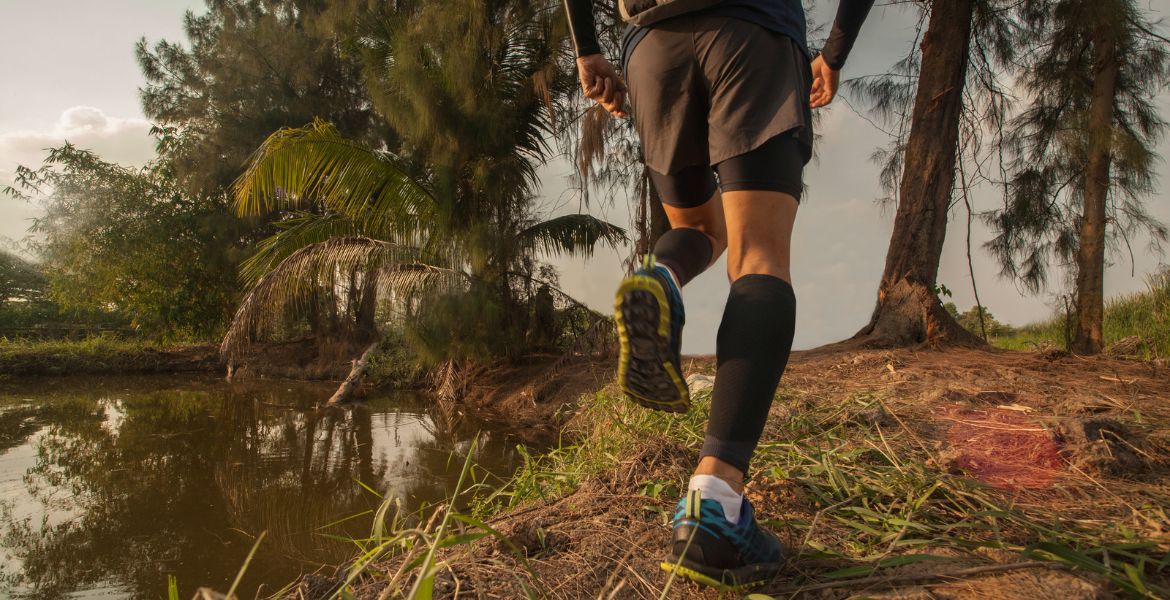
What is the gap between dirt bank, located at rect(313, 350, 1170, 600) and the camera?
82 cm

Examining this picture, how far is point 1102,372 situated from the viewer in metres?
2.75

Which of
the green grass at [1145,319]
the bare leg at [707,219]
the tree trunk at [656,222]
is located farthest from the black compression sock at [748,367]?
the tree trunk at [656,222]

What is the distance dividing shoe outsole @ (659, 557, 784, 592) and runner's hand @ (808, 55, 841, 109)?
938 mm

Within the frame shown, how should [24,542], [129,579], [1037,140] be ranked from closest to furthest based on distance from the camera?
1. [129,579]
2. [24,542]
3. [1037,140]

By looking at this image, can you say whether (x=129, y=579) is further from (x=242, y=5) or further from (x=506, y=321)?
(x=242, y=5)

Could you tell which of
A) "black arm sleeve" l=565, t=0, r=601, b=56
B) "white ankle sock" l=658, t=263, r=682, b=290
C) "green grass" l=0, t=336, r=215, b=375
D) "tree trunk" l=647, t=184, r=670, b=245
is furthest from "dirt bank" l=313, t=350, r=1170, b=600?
"green grass" l=0, t=336, r=215, b=375

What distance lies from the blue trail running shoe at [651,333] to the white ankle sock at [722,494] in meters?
0.14

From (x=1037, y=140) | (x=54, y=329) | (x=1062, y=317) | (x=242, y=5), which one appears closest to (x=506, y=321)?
(x=1062, y=317)

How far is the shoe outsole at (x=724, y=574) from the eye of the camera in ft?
2.65

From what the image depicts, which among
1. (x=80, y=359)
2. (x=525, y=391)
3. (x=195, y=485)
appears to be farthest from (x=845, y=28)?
(x=80, y=359)

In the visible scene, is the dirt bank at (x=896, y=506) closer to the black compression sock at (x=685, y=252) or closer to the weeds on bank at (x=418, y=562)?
the weeds on bank at (x=418, y=562)

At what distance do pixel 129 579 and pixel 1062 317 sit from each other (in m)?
7.55

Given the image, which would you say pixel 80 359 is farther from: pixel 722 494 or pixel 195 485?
pixel 722 494

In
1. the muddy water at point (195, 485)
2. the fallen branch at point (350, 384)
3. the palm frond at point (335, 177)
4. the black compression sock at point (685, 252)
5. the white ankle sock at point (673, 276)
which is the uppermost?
the palm frond at point (335, 177)
